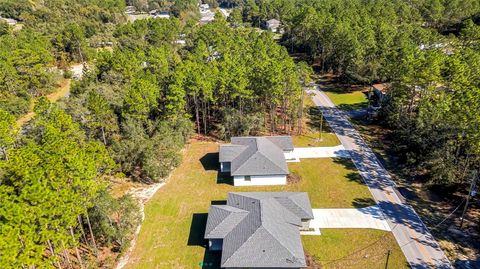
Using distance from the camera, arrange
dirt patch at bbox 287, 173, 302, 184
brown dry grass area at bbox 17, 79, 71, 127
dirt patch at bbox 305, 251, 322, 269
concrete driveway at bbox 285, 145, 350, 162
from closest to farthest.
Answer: dirt patch at bbox 305, 251, 322, 269 → dirt patch at bbox 287, 173, 302, 184 → concrete driveway at bbox 285, 145, 350, 162 → brown dry grass area at bbox 17, 79, 71, 127

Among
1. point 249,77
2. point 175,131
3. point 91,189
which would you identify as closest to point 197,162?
point 175,131

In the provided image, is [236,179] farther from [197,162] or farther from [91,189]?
[91,189]

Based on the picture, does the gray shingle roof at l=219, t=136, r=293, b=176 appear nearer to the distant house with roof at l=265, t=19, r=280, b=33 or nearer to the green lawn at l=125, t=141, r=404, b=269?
the green lawn at l=125, t=141, r=404, b=269

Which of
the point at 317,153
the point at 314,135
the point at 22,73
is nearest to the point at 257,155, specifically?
the point at 317,153

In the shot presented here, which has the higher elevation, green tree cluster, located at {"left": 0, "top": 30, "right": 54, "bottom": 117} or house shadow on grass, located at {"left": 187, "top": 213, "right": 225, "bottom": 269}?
green tree cluster, located at {"left": 0, "top": 30, "right": 54, "bottom": 117}

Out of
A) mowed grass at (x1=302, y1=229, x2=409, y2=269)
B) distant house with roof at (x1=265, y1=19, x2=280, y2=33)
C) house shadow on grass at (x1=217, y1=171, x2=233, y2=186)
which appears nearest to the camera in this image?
mowed grass at (x1=302, y1=229, x2=409, y2=269)

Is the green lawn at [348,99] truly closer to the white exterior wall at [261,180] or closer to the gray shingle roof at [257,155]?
the gray shingle roof at [257,155]

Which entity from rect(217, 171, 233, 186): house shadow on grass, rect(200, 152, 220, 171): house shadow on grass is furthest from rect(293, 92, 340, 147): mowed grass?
rect(217, 171, 233, 186): house shadow on grass

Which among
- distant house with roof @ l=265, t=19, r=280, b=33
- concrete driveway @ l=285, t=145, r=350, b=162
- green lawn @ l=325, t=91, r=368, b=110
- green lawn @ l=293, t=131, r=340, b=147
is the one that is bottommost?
concrete driveway @ l=285, t=145, r=350, b=162
